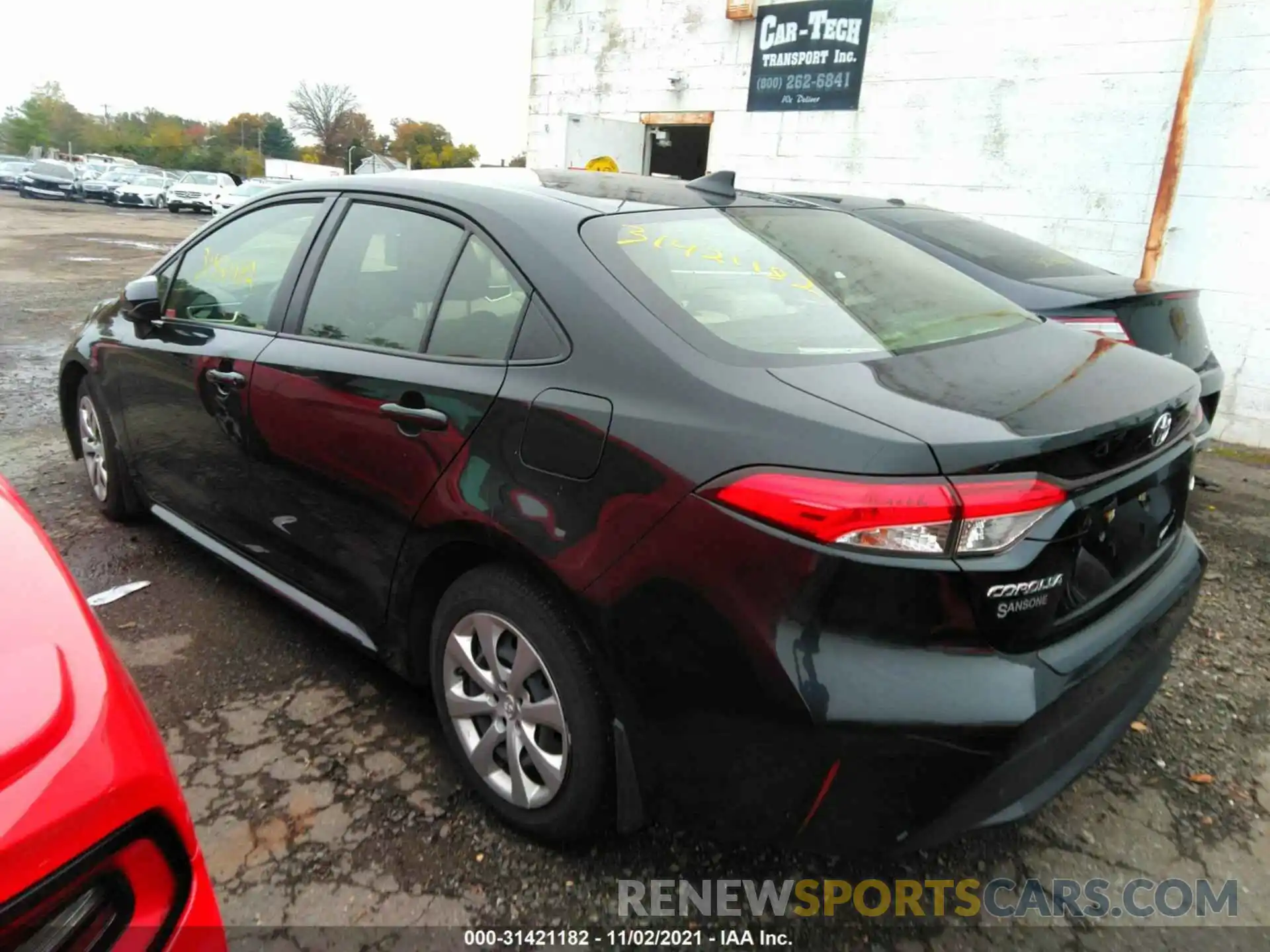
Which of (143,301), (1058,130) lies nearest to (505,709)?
(143,301)

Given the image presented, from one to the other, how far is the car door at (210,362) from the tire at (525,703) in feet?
3.71

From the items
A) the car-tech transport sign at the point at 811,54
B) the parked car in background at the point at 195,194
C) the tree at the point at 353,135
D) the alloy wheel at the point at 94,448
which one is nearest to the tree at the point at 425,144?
the tree at the point at 353,135

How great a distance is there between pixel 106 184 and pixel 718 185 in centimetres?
4141

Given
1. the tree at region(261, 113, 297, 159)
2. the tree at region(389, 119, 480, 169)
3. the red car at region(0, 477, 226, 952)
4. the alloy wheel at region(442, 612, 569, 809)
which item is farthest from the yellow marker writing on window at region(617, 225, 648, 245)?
the tree at region(261, 113, 297, 159)

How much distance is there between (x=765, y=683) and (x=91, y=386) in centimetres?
353

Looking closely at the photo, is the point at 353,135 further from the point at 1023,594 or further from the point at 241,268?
the point at 1023,594

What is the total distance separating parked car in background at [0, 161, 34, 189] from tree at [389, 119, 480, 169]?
101 ft

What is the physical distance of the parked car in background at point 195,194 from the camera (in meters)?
32.4

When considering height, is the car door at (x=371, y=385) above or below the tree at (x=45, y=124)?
below

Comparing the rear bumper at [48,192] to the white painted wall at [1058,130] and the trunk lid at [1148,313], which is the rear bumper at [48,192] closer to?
the white painted wall at [1058,130]

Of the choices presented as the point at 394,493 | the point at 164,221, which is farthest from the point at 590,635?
the point at 164,221

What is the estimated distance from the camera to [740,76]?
9.14 m

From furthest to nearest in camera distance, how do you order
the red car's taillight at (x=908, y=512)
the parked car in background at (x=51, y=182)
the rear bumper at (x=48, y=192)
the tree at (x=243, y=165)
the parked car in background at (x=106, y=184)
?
1. the tree at (x=243, y=165)
2. the rear bumper at (x=48, y=192)
3. the parked car in background at (x=51, y=182)
4. the parked car in background at (x=106, y=184)
5. the red car's taillight at (x=908, y=512)

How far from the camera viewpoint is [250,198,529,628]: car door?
2.23 metres
